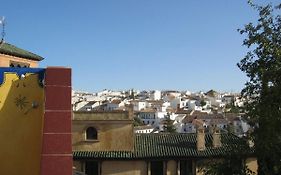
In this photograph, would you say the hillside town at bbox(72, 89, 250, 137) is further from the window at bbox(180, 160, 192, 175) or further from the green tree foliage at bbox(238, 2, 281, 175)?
the green tree foliage at bbox(238, 2, 281, 175)

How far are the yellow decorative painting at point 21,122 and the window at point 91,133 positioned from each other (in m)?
19.3

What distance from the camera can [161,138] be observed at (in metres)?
30.4

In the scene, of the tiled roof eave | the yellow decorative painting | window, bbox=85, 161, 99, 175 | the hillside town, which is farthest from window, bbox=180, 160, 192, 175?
the hillside town

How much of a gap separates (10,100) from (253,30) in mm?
9512

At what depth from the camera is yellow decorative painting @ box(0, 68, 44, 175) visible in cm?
959

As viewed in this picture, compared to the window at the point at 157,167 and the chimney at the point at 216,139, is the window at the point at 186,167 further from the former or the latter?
the chimney at the point at 216,139

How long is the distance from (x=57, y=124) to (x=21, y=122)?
115 centimetres

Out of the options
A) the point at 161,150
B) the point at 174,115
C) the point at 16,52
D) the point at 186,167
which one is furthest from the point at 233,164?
the point at 174,115

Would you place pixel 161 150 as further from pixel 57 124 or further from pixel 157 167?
pixel 57 124

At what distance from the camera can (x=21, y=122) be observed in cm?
978

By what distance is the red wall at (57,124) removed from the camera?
8891 mm

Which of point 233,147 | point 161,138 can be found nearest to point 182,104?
point 161,138

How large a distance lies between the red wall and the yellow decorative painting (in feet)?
1.68

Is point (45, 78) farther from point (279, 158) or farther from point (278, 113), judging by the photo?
point (279, 158)
